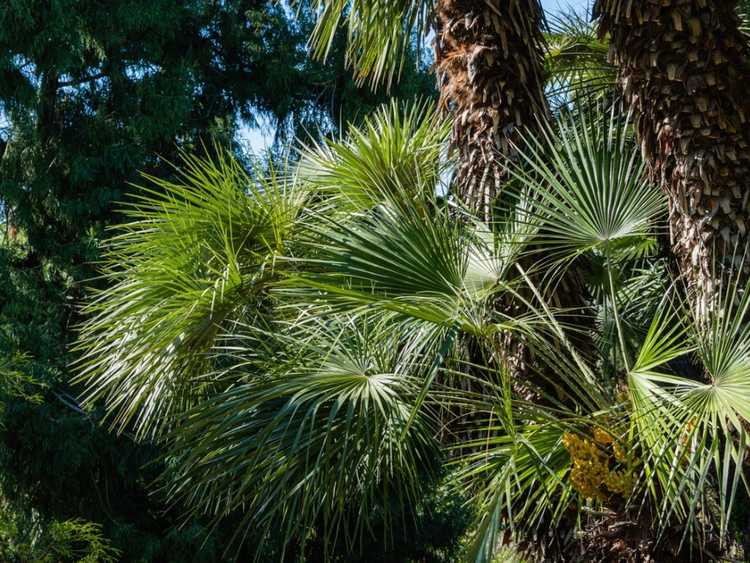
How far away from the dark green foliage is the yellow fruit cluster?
5.28 metres

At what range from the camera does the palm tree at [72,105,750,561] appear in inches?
136

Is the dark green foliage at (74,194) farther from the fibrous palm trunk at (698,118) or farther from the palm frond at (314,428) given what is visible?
the fibrous palm trunk at (698,118)

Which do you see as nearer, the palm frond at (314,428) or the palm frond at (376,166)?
the palm frond at (314,428)

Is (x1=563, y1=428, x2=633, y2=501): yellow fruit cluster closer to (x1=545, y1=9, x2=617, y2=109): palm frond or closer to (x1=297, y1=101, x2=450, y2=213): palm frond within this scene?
(x1=297, y1=101, x2=450, y2=213): palm frond

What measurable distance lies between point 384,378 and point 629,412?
0.97m

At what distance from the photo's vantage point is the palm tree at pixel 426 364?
3.46 meters

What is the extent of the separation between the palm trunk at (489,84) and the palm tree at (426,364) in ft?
0.58

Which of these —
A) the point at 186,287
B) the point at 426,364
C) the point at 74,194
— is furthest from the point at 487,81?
the point at 74,194

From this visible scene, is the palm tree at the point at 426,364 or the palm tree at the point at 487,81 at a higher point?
the palm tree at the point at 487,81

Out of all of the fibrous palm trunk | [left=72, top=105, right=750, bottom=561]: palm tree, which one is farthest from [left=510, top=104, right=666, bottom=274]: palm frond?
the fibrous palm trunk

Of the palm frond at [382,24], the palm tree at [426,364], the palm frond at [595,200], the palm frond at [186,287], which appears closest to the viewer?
the palm tree at [426,364]

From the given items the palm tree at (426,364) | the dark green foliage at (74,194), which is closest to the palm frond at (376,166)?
the palm tree at (426,364)

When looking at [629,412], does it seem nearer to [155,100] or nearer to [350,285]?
[350,285]

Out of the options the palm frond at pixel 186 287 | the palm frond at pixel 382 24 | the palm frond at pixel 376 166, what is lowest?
the palm frond at pixel 186 287
